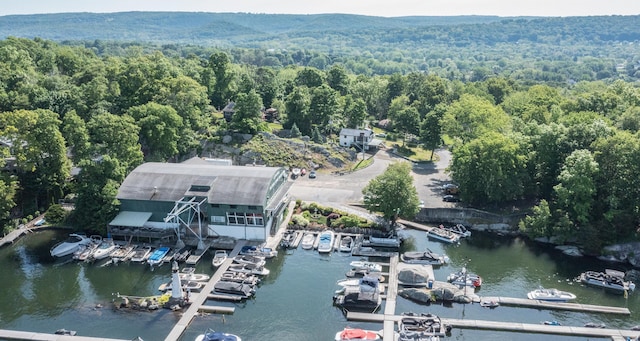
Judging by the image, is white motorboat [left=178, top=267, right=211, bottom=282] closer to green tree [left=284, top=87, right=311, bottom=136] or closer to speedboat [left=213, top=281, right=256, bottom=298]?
speedboat [left=213, top=281, right=256, bottom=298]

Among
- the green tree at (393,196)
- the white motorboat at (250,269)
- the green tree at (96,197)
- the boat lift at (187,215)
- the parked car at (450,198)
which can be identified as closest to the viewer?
the white motorboat at (250,269)

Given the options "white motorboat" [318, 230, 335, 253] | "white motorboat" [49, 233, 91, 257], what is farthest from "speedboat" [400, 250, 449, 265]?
"white motorboat" [49, 233, 91, 257]

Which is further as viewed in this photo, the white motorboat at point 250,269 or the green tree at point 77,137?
the green tree at point 77,137

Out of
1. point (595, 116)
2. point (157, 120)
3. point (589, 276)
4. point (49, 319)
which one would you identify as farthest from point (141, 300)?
point (595, 116)

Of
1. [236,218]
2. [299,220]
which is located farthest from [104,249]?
[299,220]

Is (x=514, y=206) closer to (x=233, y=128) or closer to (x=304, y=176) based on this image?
(x=304, y=176)

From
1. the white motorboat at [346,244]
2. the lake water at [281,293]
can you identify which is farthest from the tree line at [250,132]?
the white motorboat at [346,244]

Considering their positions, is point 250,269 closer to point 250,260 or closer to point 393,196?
point 250,260

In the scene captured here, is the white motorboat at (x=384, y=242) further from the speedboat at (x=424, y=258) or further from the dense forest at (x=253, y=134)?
the dense forest at (x=253, y=134)
